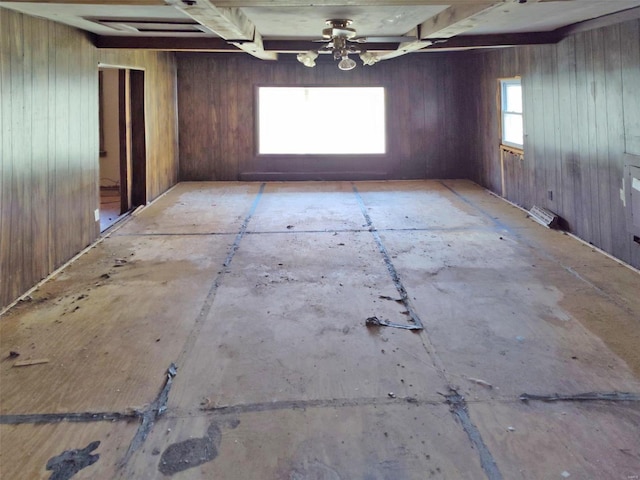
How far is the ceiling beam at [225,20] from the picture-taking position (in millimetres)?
2502

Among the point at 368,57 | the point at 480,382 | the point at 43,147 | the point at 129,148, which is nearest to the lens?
the point at 480,382

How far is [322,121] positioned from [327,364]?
6.76 meters

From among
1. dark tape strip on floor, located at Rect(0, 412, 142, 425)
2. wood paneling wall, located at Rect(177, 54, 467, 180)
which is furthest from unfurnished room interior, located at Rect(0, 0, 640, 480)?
wood paneling wall, located at Rect(177, 54, 467, 180)

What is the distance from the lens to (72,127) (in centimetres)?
419

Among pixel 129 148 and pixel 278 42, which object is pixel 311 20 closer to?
pixel 278 42

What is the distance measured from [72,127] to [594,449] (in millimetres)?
4439

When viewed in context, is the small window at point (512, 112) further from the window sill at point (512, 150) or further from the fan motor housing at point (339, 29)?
the fan motor housing at point (339, 29)

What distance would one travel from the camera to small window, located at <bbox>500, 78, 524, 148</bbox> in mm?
6270

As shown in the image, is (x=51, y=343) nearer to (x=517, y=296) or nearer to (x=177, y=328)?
(x=177, y=328)

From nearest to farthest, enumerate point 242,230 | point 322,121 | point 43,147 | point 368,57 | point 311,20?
point 43,147 → point 311,20 → point 368,57 → point 242,230 → point 322,121

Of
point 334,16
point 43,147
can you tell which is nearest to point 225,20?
point 334,16

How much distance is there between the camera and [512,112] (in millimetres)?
6508

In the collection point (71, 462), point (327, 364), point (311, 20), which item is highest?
point (311, 20)

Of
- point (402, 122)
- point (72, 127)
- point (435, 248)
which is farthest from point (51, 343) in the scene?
point (402, 122)
